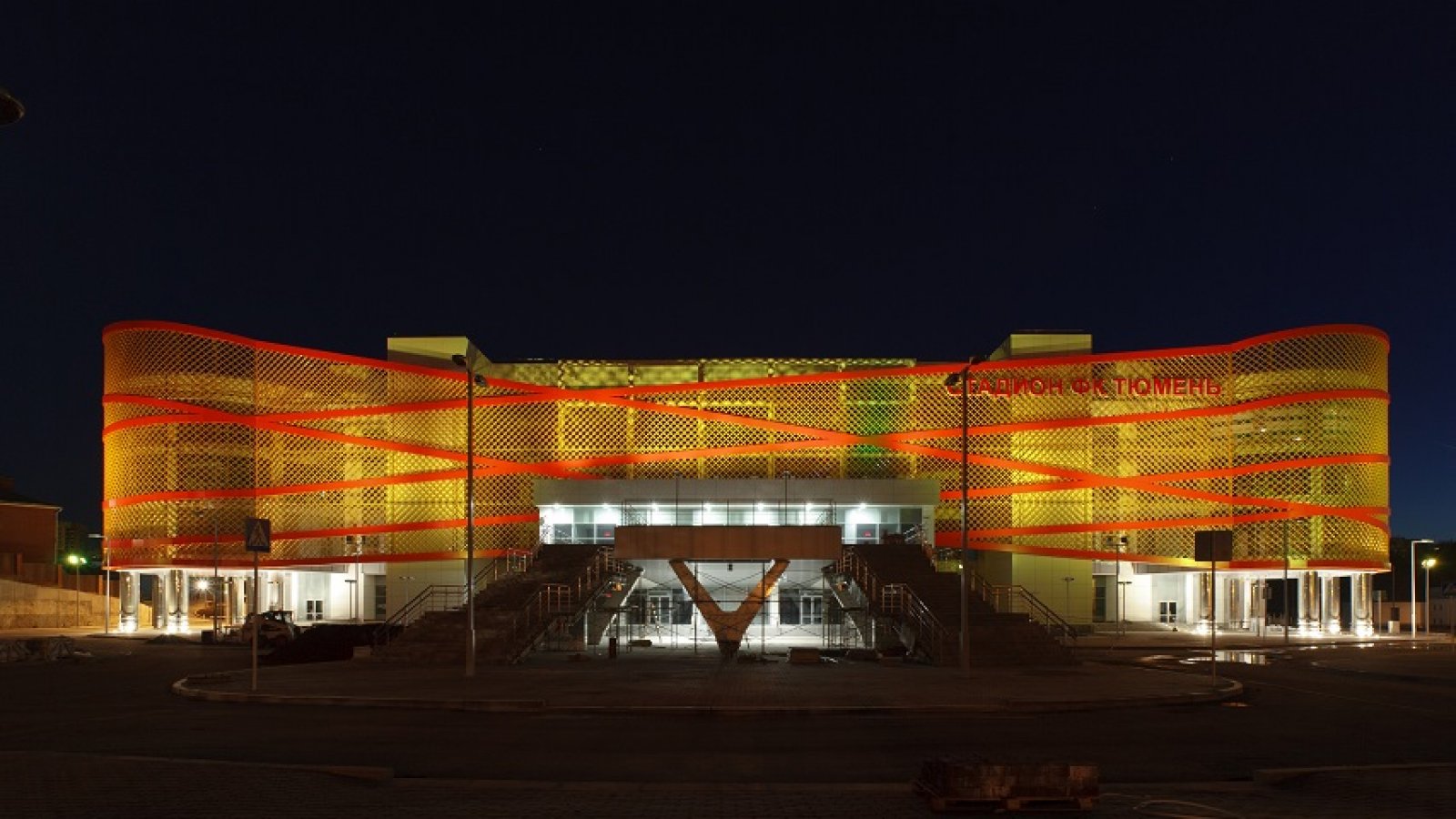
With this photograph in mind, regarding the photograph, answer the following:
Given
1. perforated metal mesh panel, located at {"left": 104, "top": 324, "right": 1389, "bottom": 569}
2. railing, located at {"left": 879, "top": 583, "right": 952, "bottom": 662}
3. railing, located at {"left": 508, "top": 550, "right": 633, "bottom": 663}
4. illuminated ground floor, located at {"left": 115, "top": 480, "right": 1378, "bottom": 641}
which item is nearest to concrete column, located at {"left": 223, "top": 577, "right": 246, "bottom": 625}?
illuminated ground floor, located at {"left": 115, "top": 480, "right": 1378, "bottom": 641}

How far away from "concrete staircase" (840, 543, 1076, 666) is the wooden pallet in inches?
786

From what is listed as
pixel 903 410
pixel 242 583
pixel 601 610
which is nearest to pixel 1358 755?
pixel 601 610

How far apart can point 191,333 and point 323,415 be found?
6.36 meters

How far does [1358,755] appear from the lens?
1526cm

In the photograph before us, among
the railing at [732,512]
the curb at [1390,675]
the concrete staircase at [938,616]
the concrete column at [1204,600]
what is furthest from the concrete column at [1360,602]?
the curb at [1390,675]

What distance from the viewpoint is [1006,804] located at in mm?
11125

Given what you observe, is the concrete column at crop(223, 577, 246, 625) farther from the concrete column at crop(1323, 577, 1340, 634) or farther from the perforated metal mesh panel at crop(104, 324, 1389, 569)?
the concrete column at crop(1323, 577, 1340, 634)

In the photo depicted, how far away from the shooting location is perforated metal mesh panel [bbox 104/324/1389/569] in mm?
55531

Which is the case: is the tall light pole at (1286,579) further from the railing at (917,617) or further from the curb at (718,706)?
the curb at (718,706)

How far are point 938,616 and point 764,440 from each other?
2451cm

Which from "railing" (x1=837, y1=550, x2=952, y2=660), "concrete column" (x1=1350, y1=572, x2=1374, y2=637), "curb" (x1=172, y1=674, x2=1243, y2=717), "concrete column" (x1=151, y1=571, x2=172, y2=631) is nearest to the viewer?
"curb" (x1=172, y1=674, x2=1243, y2=717)

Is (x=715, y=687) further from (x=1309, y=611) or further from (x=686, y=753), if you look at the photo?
(x=1309, y=611)

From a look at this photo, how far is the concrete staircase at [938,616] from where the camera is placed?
102 ft

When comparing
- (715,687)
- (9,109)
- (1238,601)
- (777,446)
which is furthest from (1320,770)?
(1238,601)
